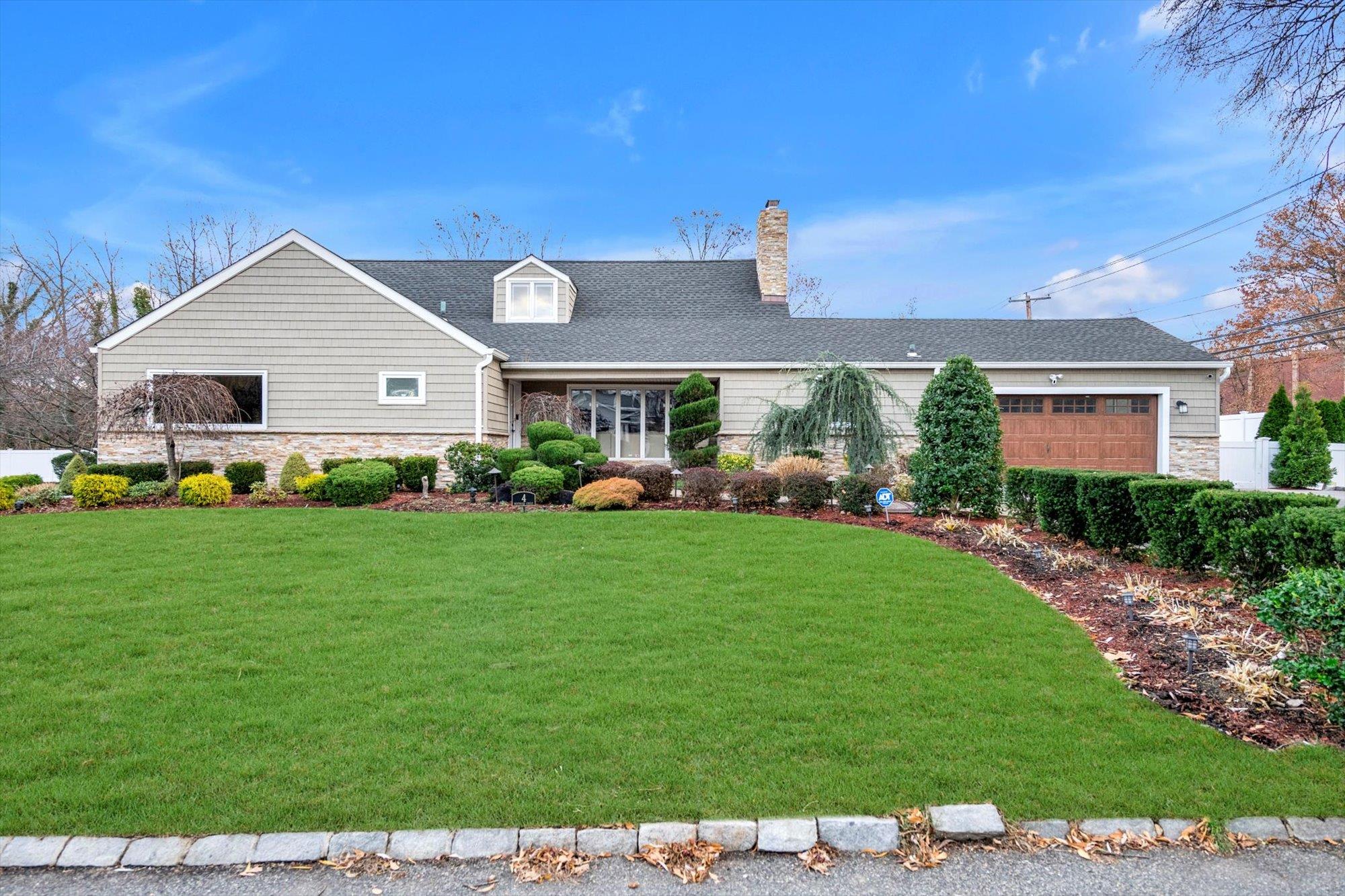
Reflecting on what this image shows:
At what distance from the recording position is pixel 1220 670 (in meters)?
4.22

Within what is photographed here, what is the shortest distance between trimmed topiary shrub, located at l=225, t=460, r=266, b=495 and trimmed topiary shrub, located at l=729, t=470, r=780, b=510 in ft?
29.0

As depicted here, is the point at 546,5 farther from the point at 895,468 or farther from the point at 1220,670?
the point at 1220,670

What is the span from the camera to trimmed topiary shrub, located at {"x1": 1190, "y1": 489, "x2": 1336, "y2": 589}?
5367 millimetres

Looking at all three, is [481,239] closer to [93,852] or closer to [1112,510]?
[1112,510]

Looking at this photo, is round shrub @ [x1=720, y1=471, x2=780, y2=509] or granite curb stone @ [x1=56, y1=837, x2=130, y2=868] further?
round shrub @ [x1=720, y1=471, x2=780, y2=509]

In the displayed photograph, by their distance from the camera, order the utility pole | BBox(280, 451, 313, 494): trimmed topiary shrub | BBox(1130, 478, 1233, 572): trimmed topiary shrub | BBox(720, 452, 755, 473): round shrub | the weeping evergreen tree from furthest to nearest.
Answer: the utility pole
BBox(720, 452, 755, 473): round shrub
the weeping evergreen tree
BBox(280, 451, 313, 494): trimmed topiary shrub
BBox(1130, 478, 1233, 572): trimmed topiary shrub

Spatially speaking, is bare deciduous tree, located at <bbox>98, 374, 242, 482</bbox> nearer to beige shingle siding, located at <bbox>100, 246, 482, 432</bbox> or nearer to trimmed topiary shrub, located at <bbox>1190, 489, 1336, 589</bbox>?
beige shingle siding, located at <bbox>100, 246, 482, 432</bbox>

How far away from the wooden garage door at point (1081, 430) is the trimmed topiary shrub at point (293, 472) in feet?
49.3

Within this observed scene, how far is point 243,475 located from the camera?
12539 mm

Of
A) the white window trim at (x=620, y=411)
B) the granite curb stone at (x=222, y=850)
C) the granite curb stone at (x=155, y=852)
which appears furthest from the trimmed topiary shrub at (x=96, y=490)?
the granite curb stone at (x=222, y=850)

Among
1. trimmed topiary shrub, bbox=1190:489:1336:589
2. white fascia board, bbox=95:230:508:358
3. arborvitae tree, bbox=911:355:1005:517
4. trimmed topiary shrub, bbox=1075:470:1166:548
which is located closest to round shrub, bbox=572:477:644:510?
arborvitae tree, bbox=911:355:1005:517

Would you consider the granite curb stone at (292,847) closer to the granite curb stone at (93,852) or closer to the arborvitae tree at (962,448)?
the granite curb stone at (93,852)

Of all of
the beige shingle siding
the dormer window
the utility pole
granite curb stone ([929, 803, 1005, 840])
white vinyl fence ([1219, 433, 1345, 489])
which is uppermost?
the utility pole

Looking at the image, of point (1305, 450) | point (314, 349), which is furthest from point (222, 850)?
point (1305, 450)
